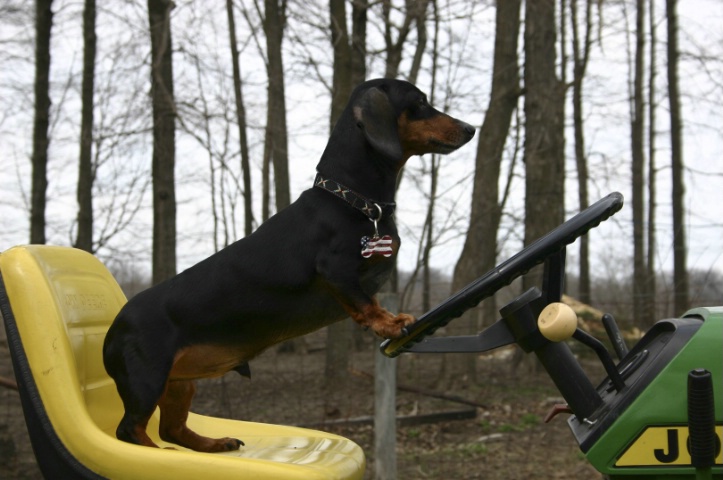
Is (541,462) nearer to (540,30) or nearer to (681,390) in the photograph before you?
(681,390)

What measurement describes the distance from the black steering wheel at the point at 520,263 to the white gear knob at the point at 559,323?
101 mm

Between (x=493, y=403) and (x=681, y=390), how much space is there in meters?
5.83

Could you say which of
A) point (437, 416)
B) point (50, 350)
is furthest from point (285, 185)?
point (50, 350)

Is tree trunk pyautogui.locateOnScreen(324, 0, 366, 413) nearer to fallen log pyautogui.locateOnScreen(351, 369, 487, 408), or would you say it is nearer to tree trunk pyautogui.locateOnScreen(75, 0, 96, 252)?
fallen log pyautogui.locateOnScreen(351, 369, 487, 408)

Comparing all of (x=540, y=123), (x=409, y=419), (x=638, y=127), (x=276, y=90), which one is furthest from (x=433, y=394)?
(x=638, y=127)

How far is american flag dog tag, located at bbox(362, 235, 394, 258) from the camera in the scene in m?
1.56

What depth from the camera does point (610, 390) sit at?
1507 millimetres

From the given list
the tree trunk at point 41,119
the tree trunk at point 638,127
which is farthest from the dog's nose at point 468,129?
the tree trunk at point 638,127

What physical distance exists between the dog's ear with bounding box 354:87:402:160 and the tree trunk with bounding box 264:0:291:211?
20.8 feet

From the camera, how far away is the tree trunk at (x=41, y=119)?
23.9 feet

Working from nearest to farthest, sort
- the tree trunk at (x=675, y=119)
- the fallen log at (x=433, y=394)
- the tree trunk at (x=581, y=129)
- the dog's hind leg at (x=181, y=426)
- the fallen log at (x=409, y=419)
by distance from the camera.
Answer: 1. the dog's hind leg at (x=181, y=426)
2. the fallen log at (x=409, y=419)
3. the fallen log at (x=433, y=394)
4. the tree trunk at (x=675, y=119)
5. the tree trunk at (x=581, y=129)

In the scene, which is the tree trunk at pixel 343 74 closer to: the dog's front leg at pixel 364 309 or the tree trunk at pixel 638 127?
the dog's front leg at pixel 364 309

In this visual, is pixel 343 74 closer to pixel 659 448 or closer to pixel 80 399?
pixel 80 399

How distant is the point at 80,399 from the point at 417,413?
198 inches
